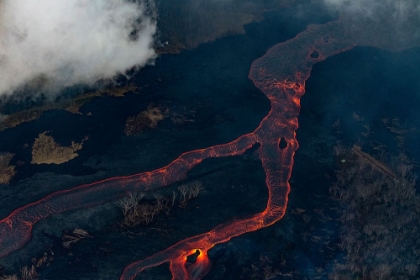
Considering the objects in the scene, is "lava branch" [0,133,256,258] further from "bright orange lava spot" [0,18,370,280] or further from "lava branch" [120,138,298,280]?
"lava branch" [120,138,298,280]

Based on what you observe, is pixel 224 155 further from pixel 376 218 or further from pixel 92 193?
pixel 376 218

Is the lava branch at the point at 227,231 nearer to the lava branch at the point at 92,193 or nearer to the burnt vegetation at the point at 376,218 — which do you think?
the lava branch at the point at 92,193

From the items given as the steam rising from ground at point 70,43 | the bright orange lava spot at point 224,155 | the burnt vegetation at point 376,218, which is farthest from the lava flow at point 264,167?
the steam rising from ground at point 70,43

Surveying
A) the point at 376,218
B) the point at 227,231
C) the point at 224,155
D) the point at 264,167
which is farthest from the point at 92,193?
the point at 376,218

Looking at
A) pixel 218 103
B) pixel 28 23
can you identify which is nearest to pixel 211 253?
pixel 218 103

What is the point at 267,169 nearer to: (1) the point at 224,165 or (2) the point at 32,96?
(1) the point at 224,165

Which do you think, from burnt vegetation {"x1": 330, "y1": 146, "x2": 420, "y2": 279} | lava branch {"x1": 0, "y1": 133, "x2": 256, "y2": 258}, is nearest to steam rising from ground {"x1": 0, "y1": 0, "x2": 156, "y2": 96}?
lava branch {"x1": 0, "y1": 133, "x2": 256, "y2": 258}

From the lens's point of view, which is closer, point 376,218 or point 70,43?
point 376,218
